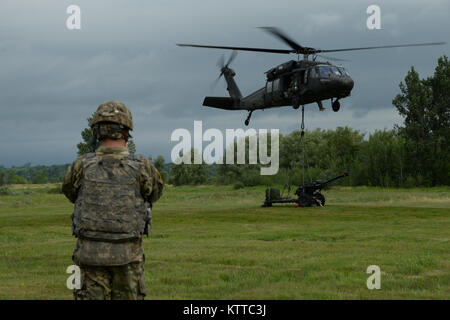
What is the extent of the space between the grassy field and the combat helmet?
4.41 meters

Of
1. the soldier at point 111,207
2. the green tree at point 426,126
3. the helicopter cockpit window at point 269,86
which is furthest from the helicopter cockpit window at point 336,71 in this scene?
the green tree at point 426,126

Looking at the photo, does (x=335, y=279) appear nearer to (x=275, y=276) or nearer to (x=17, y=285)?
(x=275, y=276)

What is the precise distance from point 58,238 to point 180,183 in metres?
99.5

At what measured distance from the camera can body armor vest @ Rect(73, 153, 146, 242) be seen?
5.79 metres

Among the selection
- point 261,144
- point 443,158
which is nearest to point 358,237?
point 443,158

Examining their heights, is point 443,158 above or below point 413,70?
below

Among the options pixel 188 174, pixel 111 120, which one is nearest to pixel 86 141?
pixel 188 174

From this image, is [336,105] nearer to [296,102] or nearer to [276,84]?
[296,102]

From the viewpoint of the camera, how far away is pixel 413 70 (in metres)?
69.3

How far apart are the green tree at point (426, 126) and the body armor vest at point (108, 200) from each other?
6539 cm

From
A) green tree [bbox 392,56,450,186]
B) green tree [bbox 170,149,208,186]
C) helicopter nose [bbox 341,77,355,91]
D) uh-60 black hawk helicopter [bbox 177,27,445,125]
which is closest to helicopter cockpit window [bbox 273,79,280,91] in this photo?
uh-60 black hawk helicopter [bbox 177,27,445,125]

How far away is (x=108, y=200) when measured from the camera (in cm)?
581

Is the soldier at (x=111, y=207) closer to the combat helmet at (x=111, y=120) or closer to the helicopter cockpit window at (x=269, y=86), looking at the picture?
the combat helmet at (x=111, y=120)
